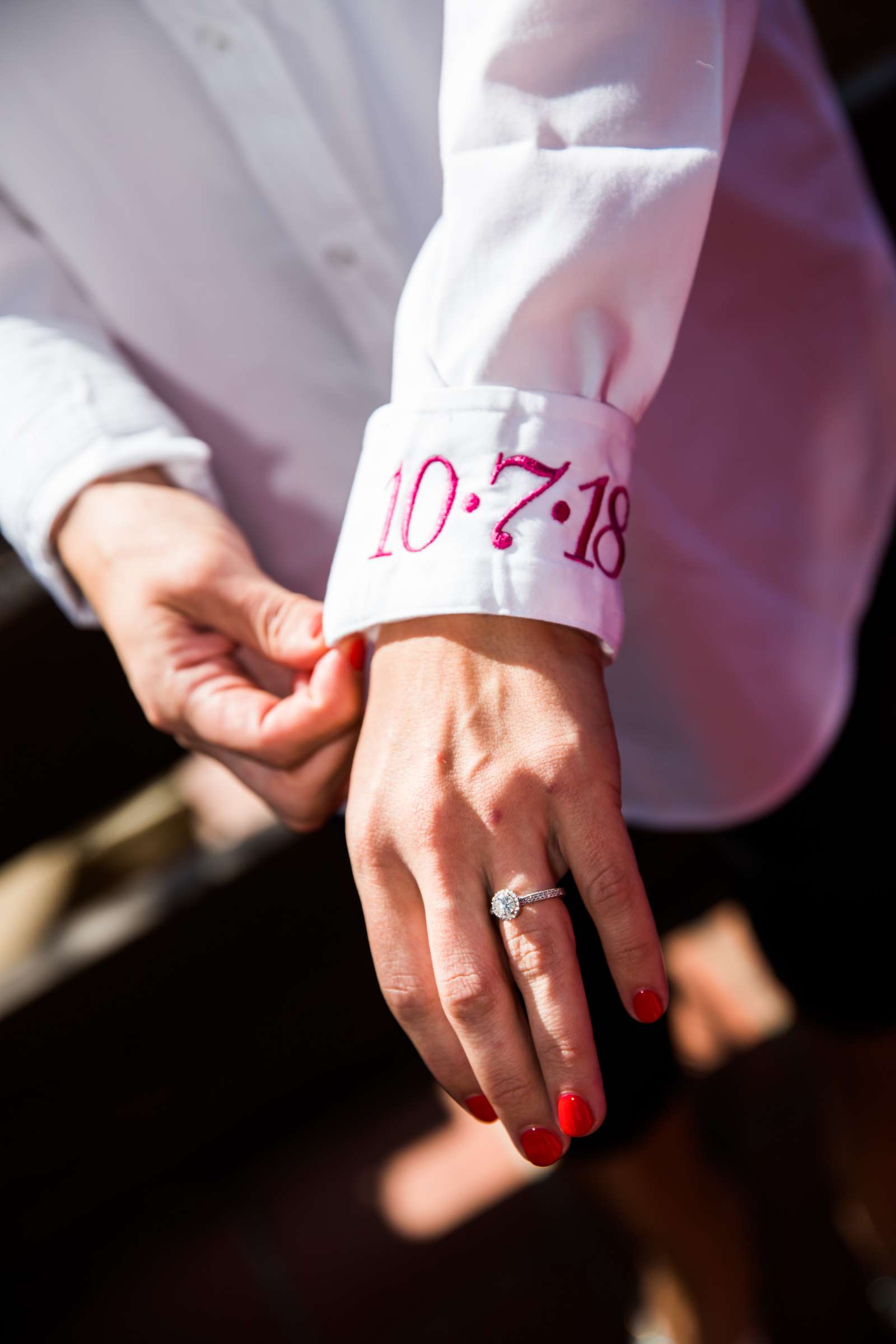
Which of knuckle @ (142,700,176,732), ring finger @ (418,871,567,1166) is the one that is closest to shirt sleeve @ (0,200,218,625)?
knuckle @ (142,700,176,732)

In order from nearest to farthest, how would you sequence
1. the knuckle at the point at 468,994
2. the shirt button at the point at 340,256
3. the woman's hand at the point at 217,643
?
the knuckle at the point at 468,994, the woman's hand at the point at 217,643, the shirt button at the point at 340,256

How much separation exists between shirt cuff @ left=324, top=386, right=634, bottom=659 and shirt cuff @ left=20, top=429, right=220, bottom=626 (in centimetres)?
16

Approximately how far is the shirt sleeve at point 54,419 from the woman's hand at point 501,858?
0.23 metres

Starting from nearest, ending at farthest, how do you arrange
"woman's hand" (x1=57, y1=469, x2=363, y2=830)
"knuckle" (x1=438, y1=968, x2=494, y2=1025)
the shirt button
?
"knuckle" (x1=438, y1=968, x2=494, y2=1025), "woman's hand" (x1=57, y1=469, x2=363, y2=830), the shirt button

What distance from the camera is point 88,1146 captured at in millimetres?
1304

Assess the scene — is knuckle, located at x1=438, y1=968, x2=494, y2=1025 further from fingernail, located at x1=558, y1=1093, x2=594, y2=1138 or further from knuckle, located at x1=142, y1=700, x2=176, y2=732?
knuckle, located at x1=142, y1=700, x2=176, y2=732

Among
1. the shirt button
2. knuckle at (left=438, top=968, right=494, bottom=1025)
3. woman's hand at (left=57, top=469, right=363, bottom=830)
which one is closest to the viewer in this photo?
knuckle at (left=438, top=968, right=494, bottom=1025)

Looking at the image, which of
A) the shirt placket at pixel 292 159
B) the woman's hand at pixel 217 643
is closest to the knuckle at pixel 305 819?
the woman's hand at pixel 217 643

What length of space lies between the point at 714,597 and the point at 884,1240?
94cm

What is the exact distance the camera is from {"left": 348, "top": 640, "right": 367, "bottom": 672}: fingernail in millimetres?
525

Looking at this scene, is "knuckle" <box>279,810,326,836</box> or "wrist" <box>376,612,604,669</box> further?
"knuckle" <box>279,810,326,836</box>

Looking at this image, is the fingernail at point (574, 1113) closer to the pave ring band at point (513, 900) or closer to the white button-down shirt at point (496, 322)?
the pave ring band at point (513, 900)

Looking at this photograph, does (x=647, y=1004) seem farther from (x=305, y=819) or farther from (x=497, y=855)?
(x=305, y=819)

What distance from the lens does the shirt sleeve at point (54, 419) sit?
0.57 m
